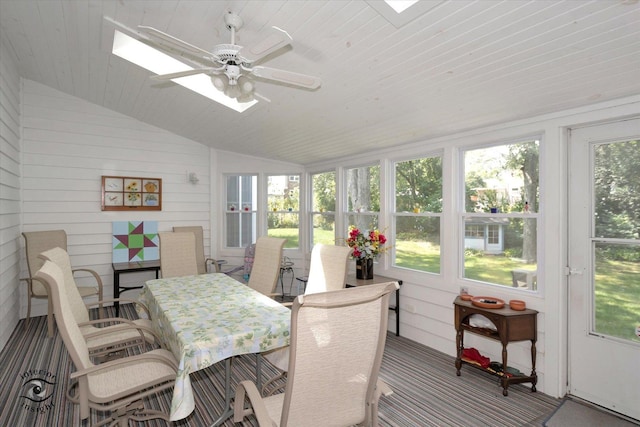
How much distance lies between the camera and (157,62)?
3.52m

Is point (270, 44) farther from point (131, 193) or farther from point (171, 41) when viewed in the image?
point (131, 193)

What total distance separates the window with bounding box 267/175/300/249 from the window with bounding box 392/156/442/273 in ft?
7.59

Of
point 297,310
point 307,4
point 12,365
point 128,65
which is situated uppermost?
point 128,65

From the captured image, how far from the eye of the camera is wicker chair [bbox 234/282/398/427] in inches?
53.2

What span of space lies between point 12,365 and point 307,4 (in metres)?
4.05

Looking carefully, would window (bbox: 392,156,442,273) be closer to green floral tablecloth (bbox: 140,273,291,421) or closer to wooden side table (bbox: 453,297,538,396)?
wooden side table (bbox: 453,297,538,396)

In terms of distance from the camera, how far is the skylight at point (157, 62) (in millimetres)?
3292

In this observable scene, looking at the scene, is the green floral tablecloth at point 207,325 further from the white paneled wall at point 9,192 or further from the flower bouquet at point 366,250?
the white paneled wall at point 9,192

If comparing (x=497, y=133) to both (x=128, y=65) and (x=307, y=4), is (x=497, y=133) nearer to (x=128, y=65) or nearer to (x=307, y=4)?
(x=307, y=4)

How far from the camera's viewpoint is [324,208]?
18.9 ft

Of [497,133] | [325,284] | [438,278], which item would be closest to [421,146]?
[497,133]

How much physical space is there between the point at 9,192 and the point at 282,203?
3670 millimetres

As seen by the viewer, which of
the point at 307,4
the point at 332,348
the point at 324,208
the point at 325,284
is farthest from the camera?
the point at 324,208

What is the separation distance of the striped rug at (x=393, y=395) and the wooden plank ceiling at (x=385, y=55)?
229cm
